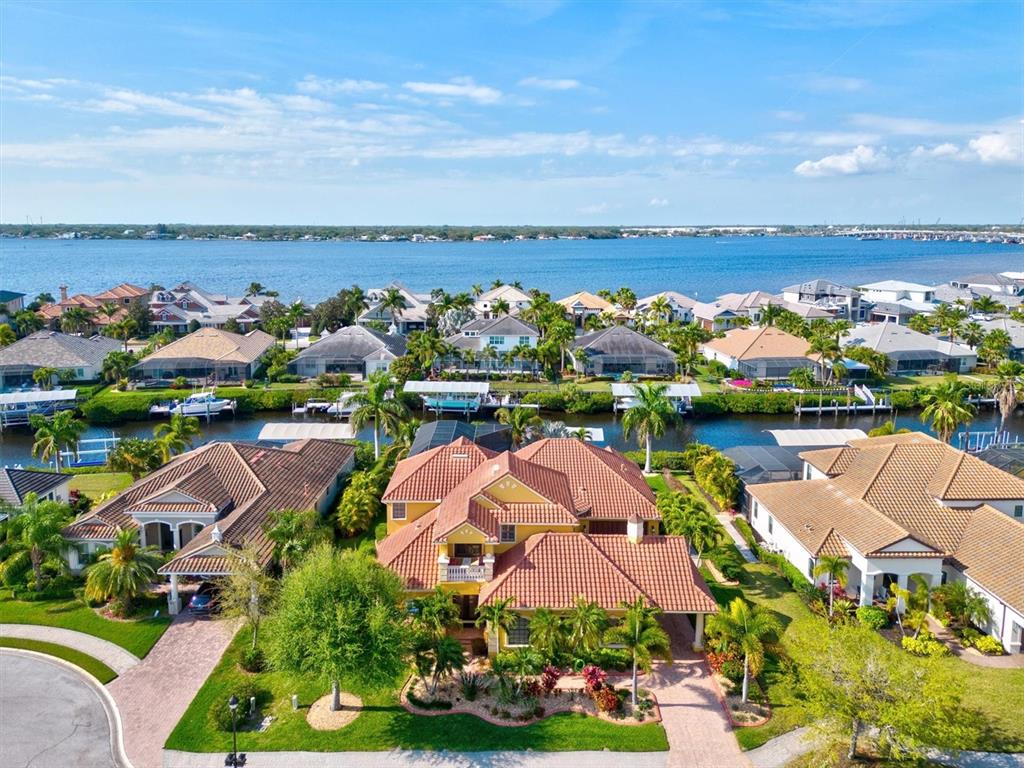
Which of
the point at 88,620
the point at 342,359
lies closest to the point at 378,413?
the point at 88,620

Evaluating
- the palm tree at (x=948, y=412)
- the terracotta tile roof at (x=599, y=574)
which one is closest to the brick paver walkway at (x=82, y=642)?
the terracotta tile roof at (x=599, y=574)

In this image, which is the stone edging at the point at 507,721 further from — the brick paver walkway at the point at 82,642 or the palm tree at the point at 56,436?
the palm tree at the point at 56,436

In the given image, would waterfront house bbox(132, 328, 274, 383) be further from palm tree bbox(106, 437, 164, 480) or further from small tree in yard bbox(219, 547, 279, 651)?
small tree in yard bbox(219, 547, 279, 651)

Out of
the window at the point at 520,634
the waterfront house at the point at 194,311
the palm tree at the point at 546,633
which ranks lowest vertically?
the window at the point at 520,634

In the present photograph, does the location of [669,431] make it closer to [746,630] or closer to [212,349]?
[746,630]

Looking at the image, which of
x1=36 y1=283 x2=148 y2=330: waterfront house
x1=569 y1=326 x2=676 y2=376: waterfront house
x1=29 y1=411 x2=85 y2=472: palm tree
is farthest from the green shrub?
x1=36 y1=283 x2=148 y2=330: waterfront house
